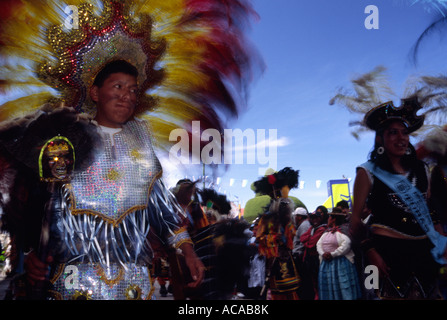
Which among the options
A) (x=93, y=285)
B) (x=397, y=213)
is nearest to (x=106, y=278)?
(x=93, y=285)

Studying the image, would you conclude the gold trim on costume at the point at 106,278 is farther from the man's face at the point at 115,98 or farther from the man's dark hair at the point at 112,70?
the man's dark hair at the point at 112,70

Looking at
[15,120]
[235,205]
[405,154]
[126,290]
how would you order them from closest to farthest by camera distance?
1. [126,290]
2. [15,120]
3. [405,154]
4. [235,205]

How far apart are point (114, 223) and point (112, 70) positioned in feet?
3.62

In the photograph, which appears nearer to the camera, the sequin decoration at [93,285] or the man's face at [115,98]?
the sequin decoration at [93,285]

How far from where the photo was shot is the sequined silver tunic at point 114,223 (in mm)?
2254

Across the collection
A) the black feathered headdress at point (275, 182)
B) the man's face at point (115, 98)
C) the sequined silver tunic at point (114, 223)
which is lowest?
the sequined silver tunic at point (114, 223)

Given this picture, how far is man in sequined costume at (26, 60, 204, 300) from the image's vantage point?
2266mm

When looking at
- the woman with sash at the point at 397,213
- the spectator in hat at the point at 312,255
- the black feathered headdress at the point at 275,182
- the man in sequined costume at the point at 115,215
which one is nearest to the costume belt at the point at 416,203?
the woman with sash at the point at 397,213

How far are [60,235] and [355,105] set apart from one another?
8.52ft

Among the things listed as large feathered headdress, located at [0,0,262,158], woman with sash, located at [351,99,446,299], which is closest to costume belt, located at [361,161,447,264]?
woman with sash, located at [351,99,446,299]

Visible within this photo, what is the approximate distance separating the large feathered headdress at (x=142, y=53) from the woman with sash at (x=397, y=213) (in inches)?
Result: 49.8

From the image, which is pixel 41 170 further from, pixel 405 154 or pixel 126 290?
pixel 405 154

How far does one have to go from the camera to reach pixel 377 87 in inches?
117
